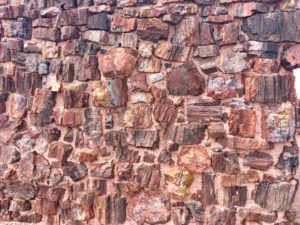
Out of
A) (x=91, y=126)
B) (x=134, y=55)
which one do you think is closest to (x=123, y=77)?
(x=134, y=55)

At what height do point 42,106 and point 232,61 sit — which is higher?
point 232,61

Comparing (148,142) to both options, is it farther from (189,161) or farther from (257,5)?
(257,5)

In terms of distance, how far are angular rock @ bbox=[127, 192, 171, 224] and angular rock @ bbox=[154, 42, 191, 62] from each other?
98cm

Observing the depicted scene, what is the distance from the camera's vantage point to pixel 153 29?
330 cm

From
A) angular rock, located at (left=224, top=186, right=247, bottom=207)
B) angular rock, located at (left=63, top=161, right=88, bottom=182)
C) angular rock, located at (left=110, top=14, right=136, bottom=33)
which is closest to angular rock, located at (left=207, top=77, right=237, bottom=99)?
angular rock, located at (left=224, top=186, right=247, bottom=207)

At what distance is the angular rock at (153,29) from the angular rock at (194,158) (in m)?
0.81

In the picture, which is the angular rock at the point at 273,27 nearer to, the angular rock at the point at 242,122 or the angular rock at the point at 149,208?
the angular rock at the point at 242,122

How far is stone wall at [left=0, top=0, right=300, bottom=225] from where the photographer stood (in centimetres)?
301

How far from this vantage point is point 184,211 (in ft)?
10.7

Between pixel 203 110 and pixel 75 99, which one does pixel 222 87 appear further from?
pixel 75 99

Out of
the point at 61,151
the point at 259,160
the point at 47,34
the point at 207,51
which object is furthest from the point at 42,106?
the point at 259,160

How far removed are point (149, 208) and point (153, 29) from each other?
1.30 metres

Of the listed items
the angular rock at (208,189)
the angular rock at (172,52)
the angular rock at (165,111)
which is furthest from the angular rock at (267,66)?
the angular rock at (208,189)

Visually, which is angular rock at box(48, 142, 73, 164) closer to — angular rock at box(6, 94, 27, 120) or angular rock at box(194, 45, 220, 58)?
angular rock at box(6, 94, 27, 120)
